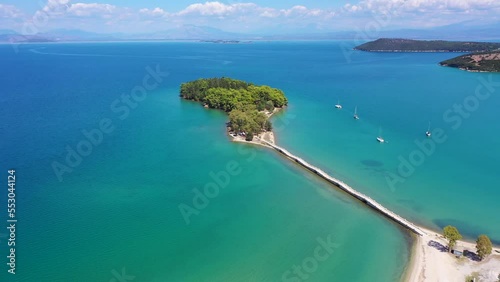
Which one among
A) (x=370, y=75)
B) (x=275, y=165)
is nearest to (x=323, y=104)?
(x=275, y=165)

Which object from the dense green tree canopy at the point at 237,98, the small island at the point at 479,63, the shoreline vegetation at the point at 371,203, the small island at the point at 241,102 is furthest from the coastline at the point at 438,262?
the small island at the point at 479,63

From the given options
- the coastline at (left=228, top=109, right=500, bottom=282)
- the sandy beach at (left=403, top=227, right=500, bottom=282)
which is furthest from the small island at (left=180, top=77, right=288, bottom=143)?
the sandy beach at (left=403, top=227, right=500, bottom=282)

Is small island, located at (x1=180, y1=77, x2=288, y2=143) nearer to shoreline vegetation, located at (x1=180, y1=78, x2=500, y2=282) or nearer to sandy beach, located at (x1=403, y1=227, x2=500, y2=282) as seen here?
shoreline vegetation, located at (x1=180, y1=78, x2=500, y2=282)

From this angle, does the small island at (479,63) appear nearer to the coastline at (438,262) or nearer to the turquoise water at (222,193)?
the turquoise water at (222,193)

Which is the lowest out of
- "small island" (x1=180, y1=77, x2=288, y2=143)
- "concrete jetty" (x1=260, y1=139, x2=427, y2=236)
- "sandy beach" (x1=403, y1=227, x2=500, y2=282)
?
"sandy beach" (x1=403, y1=227, x2=500, y2=282)

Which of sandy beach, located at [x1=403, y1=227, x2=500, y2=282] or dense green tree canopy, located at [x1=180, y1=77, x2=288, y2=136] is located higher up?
dense green tree canopy, located at [x1=180, y1=77, x2=288, y2=136]

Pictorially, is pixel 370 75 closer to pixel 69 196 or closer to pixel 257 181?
pixel 257 181

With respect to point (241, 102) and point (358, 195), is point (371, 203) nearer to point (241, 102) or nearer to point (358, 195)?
point (358, 195)

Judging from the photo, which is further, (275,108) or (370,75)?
(370,75)
